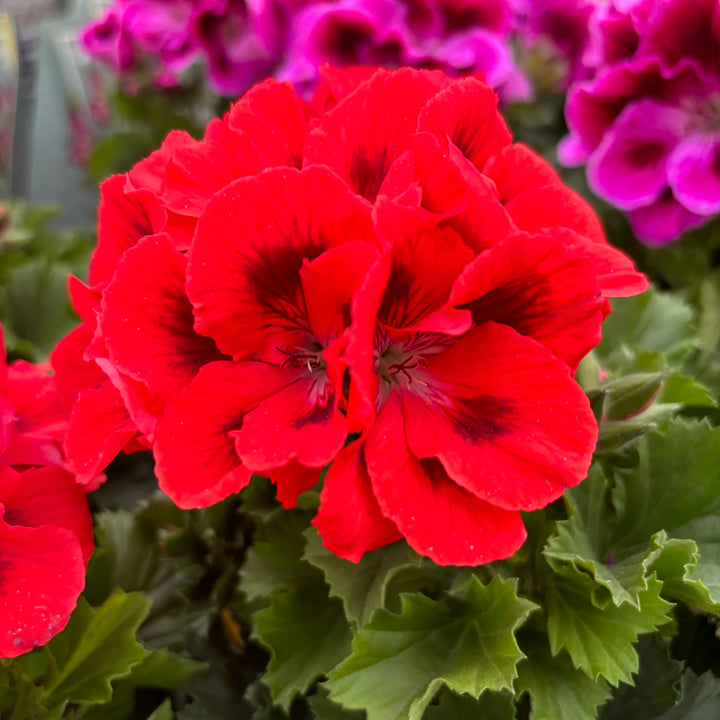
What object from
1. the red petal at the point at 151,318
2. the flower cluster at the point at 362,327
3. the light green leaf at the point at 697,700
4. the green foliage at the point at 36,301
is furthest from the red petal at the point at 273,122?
the green foliage at the point at 36,301

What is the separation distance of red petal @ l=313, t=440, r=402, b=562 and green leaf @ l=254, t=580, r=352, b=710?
0.21 metres

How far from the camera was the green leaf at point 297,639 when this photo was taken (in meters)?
0.69

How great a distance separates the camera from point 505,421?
530mm

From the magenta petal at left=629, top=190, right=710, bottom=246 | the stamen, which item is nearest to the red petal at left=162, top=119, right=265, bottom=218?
the stamen

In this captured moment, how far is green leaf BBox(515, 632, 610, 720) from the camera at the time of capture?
2.03 ft

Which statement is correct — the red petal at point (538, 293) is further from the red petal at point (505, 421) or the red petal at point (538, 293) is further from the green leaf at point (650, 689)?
the green leaf at point (650, 689)

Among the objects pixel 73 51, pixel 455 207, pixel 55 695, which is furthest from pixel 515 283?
pixel 73 51

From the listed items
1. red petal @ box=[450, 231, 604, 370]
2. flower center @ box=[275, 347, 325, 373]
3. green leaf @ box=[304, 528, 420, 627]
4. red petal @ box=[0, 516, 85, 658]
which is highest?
red petal @ box=[450, 231, 604, 370]

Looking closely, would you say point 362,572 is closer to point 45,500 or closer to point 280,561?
point 280,561

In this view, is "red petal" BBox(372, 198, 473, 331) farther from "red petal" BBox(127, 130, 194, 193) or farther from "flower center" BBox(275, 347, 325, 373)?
"red petal" BBox(127, 130, 194, 193)

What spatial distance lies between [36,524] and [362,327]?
31 cm

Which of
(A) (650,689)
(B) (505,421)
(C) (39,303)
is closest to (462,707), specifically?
(A) (650,689)

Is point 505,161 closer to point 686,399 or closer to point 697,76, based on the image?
point 686,399

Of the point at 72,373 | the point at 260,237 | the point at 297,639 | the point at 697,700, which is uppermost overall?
the point at 260,237
